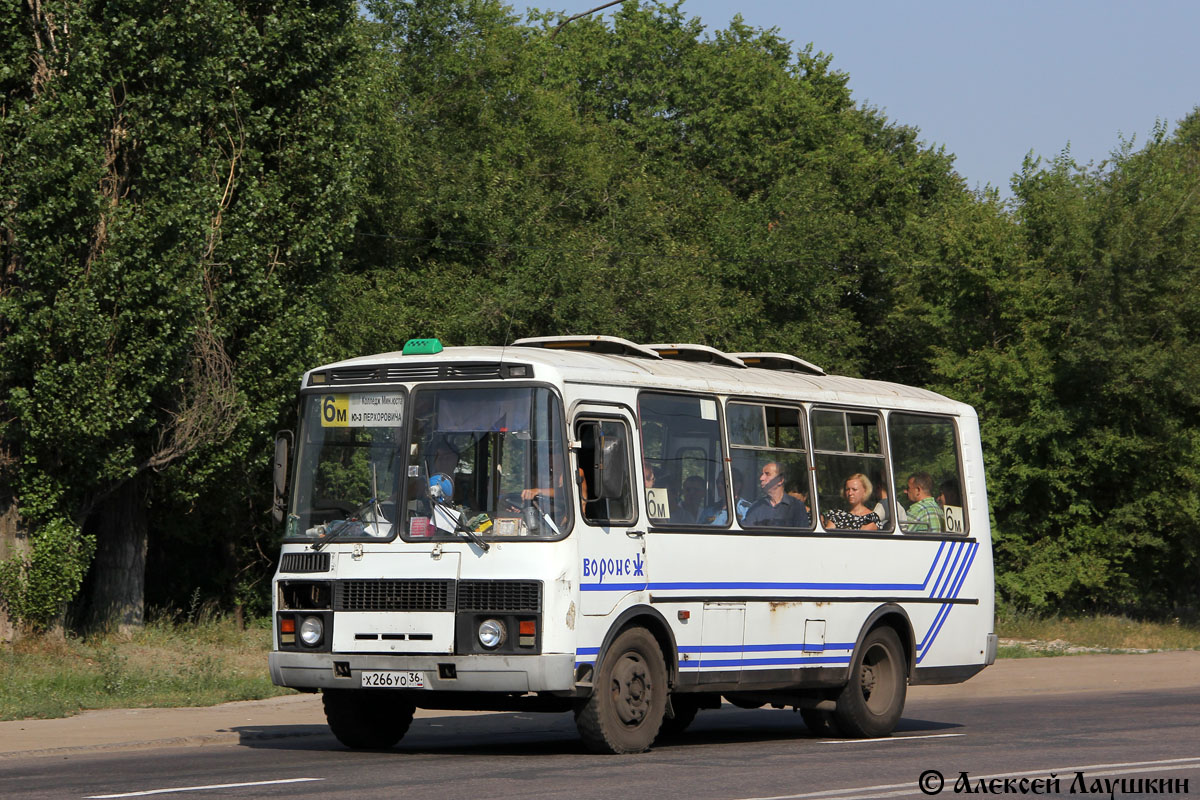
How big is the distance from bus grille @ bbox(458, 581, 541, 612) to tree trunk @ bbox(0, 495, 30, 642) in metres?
14.1

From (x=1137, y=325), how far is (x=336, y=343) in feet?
57.5

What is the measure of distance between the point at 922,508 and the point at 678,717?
325 centimetres

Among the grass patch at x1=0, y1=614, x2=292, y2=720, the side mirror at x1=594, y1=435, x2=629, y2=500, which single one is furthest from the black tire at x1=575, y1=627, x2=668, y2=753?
the grass patch at x1=0, y1=614, x2=292, y2=720

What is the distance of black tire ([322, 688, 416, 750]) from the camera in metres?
13.0

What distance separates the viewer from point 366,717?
520 inches

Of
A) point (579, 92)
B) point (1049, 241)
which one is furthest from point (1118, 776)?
point (579, 92)

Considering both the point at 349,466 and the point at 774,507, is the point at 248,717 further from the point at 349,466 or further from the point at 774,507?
the point at 774,507

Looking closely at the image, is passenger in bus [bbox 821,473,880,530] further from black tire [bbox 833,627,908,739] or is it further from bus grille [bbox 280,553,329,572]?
bus grille [bbox 280,553,329,572]

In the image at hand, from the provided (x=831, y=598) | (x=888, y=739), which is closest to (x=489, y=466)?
(x=831, y=598)

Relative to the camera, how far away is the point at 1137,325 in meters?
35.3

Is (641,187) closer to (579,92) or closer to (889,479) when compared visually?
(579,92)

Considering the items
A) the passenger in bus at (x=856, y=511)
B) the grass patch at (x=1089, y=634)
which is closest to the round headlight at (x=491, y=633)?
the passenger in bus at (x=856, y=511)

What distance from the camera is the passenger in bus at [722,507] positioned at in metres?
13.3

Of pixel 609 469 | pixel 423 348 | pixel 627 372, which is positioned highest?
pixel 423 348
